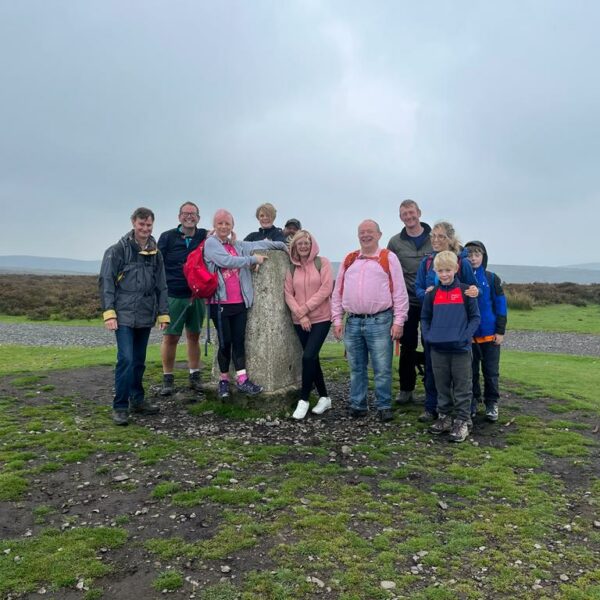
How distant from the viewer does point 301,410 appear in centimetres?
902

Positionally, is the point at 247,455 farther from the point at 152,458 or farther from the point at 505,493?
the point at 505,493

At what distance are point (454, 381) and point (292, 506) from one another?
3.69m

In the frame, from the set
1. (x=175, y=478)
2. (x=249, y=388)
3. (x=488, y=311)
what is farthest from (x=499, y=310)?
(x=175, y=478)

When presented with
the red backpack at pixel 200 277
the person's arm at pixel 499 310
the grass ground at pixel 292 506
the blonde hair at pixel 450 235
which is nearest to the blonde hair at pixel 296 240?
the red backpack at pixel 200 277

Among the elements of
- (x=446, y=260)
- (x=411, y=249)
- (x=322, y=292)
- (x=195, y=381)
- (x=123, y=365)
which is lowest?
(x=195, y=381)

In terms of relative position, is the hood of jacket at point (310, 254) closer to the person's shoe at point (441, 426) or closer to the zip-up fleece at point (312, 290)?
the zip-up fleece at point (312, 290)

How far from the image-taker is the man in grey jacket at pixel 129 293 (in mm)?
8492

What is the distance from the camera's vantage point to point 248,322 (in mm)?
9430

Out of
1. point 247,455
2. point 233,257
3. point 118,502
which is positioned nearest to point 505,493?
point 247,455

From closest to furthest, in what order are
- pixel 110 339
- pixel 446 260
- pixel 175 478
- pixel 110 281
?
pixel 175 478 < pixel 446 260 < pixel 110 281 < pixel 110 339

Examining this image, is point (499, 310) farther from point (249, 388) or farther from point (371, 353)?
point (249, 388)

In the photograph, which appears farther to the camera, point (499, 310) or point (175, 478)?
point (499, 310)

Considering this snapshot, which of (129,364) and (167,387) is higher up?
(129,364)

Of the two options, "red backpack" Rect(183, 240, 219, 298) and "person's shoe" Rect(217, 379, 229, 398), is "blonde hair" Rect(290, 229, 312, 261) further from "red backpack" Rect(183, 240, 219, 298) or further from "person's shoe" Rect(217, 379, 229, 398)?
"person's shoe" Rect(217, 379, 229, 398)
